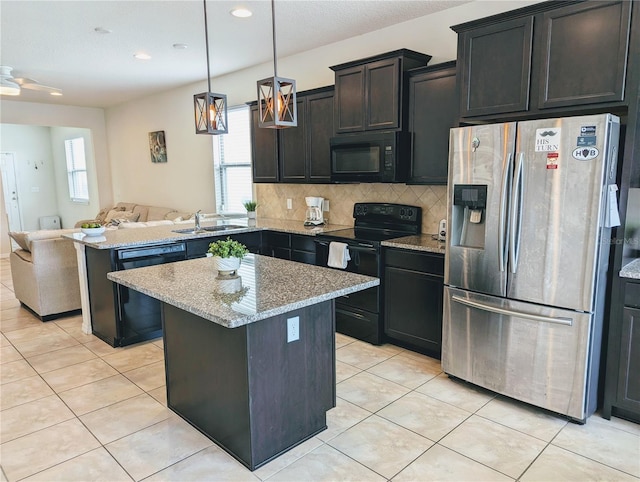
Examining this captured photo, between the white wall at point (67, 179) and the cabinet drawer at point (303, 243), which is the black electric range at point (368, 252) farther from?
the white wall at point (67, 179)

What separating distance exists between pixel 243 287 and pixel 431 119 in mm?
2121

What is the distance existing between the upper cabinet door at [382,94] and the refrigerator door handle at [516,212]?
1.30 meters

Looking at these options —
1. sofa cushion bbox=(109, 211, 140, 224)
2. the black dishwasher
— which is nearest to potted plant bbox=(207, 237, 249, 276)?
the black dishwasher

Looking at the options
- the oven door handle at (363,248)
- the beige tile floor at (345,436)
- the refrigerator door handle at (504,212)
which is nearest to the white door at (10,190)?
the beige tile floor at (345,436)

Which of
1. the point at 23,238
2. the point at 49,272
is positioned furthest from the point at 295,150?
the point at 23,238

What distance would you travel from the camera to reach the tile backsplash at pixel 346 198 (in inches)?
152

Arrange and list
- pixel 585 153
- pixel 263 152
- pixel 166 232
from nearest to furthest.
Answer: pixel 585 153 < pixel 166 232 < pixel 263 152

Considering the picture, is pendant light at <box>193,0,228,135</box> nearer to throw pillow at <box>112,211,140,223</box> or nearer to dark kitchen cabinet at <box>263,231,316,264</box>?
dark kitchen cabinet at <box>263,231,316,264</box>

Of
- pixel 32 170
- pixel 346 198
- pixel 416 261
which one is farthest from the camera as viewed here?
pixel 32 170

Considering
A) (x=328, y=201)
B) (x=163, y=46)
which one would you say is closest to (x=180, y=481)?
(x=328, y=201)

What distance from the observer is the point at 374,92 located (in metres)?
3.73

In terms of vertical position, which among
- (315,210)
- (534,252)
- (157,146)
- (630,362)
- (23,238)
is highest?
(157,146)

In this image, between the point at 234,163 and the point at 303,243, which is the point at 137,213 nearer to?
the point at 234,163

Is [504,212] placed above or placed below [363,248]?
above
